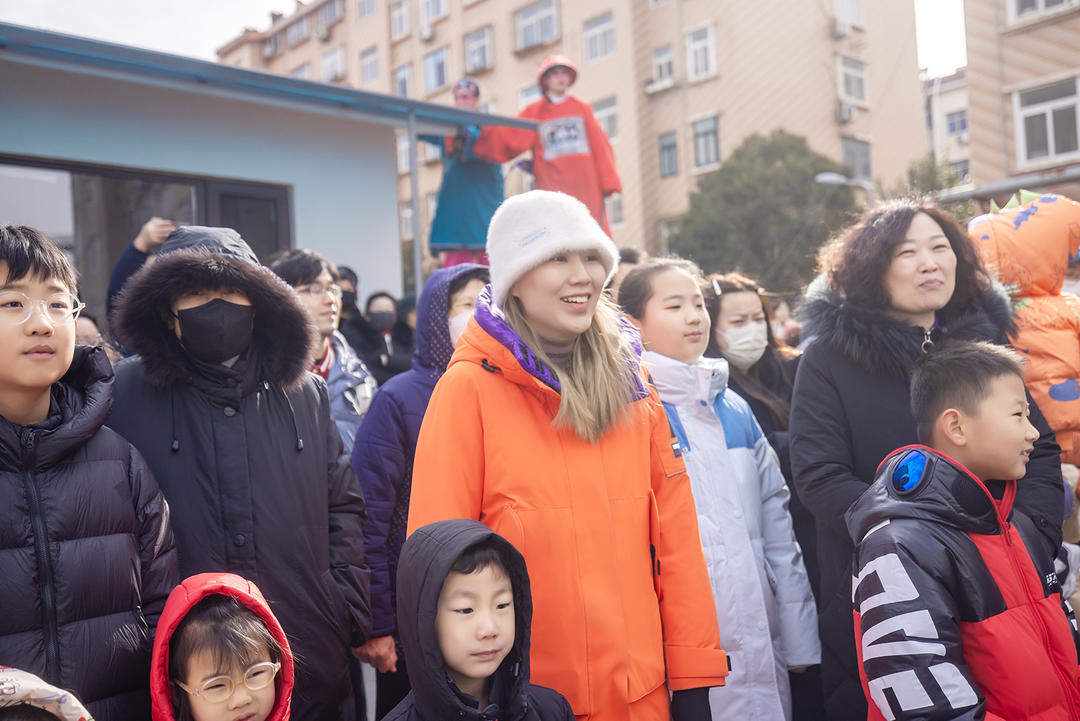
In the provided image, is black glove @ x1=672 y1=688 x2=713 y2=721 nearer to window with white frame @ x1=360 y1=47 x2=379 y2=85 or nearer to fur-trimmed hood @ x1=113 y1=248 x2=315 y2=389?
fur-trimmed hood @ x1=113 y1=248 x2=315 y2=389

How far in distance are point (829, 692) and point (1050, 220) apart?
2.32 metres

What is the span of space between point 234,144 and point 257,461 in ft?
20.7

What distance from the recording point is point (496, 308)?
2.41 m

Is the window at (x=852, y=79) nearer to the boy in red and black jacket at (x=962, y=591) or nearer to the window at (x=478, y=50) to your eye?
the window at (x=478, y=50)

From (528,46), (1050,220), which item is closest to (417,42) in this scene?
(528,46)

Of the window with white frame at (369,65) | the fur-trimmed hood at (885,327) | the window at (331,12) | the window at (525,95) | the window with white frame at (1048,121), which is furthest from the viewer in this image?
the window at (331,12)

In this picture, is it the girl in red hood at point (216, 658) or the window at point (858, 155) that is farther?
the window at point (858, 155)

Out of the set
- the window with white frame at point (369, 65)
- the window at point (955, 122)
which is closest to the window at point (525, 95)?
the window with white frame at point (369, 65)

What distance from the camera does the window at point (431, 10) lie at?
3496cm

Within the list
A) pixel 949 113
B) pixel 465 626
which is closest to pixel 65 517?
pixel 465 626

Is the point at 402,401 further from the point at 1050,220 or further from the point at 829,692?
the point at 1050,220

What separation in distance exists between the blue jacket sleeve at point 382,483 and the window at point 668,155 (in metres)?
25.8

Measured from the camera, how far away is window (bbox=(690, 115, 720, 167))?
27.1 metres

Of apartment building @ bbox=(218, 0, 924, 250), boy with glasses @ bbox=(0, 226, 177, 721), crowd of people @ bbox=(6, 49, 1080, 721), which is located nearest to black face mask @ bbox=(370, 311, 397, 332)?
crowd of people @ bbox=(6, 49, 1080, 721)
